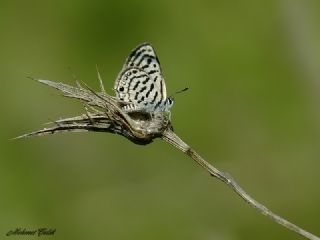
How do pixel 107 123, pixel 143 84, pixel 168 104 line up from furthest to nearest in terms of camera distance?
pixel 143 84
pixel 168 104
pixel 107 123

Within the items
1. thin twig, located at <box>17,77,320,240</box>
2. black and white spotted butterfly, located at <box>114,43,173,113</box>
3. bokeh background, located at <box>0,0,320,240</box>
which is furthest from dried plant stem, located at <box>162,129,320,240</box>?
bokeh background, located at <box>0,0,320,240</box>

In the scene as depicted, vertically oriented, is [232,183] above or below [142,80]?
below

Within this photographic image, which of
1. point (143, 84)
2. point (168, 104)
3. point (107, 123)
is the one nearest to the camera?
point (107, 123)

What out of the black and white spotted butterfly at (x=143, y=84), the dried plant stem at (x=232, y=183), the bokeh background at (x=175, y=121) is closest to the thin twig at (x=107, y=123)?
the dried plant stem at (x=232, y=183)

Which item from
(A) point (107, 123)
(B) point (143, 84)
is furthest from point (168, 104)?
(A) point (107, 123)

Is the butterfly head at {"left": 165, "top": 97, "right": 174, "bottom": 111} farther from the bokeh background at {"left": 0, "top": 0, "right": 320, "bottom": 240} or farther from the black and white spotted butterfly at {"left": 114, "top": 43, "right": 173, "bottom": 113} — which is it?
the bokeh background at {"left": 0, "top": 0, "right": 320, "bottom": 240}

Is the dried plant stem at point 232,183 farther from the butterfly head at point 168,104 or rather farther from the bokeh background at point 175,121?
the bokeh background at point 175,121

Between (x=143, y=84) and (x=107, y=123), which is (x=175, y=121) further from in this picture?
(x=107, y=123)
